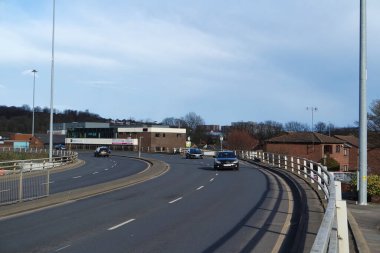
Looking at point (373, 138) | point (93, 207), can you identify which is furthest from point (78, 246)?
point (373, 138)

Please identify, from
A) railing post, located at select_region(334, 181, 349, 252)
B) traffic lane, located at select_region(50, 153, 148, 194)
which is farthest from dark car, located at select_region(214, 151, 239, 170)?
railing post, located at select_region(334, 181, 349, 252)

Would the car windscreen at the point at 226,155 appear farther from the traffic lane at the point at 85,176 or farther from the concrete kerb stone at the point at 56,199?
the concrete kerb stone at the point at 56,199

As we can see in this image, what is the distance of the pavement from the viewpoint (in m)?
10.3

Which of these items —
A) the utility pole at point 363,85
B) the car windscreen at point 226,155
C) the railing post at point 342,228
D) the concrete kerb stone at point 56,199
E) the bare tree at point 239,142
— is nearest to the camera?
the railing post at point 342,228

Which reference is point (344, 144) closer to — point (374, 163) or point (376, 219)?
point (374, 163)

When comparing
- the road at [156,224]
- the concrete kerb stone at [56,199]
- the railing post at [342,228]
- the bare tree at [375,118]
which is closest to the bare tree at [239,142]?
the bare tree at [375,118]

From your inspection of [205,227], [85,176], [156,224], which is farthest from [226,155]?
[205,227]

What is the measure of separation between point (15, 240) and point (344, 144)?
95.8 metres

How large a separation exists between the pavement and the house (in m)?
78.2

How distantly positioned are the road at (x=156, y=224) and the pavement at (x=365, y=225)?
162 centimetres

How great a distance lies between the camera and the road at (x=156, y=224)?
1030 centimetres

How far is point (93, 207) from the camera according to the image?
55.8 ft

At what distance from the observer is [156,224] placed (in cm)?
1330

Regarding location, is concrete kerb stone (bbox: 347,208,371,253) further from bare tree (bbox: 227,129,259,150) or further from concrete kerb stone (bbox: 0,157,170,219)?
bare tree (bbox: 227,129,259,150)
